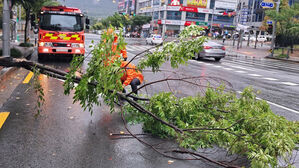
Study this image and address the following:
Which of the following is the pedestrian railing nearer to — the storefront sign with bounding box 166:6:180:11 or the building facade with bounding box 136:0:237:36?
the building facade with bounding box 136:0:237:36

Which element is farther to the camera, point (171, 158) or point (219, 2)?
point (219, 2)

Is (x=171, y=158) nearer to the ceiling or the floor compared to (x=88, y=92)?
nearer to the floor

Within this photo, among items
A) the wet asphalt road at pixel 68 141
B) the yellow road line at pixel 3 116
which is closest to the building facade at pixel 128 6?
the wet asphalt road at pixel 68 141

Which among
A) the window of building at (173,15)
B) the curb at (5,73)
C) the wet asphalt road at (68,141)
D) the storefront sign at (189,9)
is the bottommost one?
the wet asphalt road at (68,141)

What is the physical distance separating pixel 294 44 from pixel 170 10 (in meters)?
62.9

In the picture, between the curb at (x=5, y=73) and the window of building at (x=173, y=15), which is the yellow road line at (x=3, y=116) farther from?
the window of building at (x=173, y=15)

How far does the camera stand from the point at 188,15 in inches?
3644

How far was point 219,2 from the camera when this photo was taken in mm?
100438

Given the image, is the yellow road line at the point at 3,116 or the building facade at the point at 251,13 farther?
the building facade at the point at 251,13

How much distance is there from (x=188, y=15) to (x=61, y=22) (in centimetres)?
8095

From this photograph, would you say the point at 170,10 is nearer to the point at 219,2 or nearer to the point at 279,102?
the point at 219,2

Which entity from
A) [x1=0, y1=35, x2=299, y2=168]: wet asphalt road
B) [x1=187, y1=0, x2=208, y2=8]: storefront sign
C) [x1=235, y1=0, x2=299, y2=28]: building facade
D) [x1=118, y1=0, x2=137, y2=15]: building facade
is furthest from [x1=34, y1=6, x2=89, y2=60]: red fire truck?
[x1=118, y1=0, x2=137, y2=15]: building facade

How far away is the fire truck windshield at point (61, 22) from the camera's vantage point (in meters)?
14.8

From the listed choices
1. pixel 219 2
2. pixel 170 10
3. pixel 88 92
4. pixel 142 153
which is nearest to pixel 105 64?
pixel 88 92
